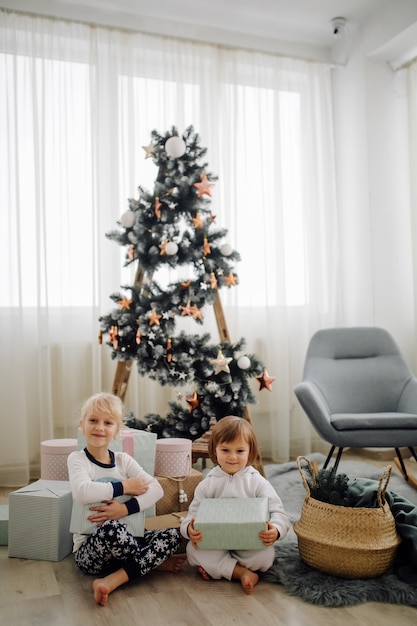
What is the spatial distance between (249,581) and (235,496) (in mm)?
282

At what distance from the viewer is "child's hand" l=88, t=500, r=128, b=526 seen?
1993 mm

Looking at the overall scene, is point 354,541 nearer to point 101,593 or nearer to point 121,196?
point 101,593

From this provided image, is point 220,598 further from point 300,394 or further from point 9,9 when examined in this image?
point 9,9

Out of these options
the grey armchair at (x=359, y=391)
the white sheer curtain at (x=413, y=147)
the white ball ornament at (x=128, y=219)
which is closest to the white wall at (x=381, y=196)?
the white sheer curtain at (x=413, y=147)

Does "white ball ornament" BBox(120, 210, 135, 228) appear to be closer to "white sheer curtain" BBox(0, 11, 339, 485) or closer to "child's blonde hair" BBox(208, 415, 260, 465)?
"white sheer curtain" BBox(0, 11, 339, 485)

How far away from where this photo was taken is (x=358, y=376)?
11.1ft

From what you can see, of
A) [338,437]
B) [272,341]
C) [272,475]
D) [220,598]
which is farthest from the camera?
[272,341]

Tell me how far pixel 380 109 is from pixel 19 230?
245 centimetres

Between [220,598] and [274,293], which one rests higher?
[274,293]

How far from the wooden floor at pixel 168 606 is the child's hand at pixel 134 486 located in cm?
28

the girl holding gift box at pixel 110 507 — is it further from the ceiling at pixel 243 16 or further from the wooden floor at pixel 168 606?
the ceiling at pixel 243 16

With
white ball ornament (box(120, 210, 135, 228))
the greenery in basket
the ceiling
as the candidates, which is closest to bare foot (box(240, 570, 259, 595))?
the greenery in basket

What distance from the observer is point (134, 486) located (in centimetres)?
208

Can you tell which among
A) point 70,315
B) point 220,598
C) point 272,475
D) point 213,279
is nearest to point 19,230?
point 70,315
